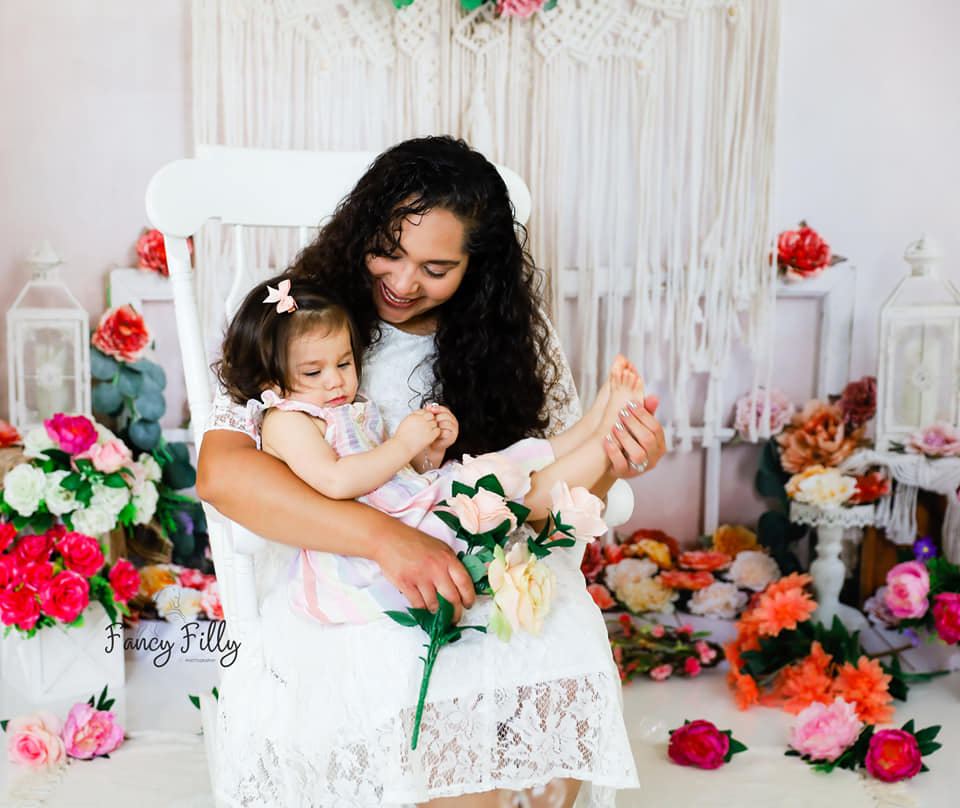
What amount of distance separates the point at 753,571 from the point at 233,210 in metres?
1.57

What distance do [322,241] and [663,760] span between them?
45.2 inches

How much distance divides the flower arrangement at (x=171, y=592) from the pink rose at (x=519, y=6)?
1.44 metres

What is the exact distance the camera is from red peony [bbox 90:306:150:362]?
6.71 feet

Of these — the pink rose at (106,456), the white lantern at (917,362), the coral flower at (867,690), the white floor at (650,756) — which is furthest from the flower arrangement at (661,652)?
the pink rose at (106,456)

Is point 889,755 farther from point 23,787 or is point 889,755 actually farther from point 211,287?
point 211,287

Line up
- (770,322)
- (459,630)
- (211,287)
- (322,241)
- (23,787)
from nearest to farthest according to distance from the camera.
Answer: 1. (459,630)
2. (322,241)
3. (23,787)
4. (211,287)
5. (770,322)

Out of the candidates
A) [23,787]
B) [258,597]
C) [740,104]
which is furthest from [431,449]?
[740,104]

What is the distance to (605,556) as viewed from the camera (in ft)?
7.66

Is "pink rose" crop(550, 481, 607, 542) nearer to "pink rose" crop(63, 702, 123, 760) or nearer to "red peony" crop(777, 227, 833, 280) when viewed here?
"pink rose" crop(63, 702, 123, 760)

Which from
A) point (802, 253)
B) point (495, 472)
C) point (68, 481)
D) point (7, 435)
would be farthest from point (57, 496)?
point (802, 253)

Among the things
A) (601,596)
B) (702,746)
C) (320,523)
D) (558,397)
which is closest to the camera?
(320,523)

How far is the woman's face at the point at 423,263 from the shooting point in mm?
1316

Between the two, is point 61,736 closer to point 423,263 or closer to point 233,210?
point 233,210

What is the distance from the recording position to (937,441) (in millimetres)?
2062
